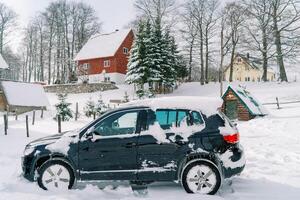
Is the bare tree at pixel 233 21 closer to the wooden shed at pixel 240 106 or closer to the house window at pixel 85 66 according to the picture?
the house window at pixel 85 66

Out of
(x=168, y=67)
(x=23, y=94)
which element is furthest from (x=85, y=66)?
(x=23, y=94)

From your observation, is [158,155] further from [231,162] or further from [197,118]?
[231,162]

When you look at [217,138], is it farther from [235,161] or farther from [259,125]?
[259,125]

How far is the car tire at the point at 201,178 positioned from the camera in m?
7.41

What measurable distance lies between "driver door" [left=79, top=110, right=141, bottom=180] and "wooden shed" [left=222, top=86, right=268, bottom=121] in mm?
19903

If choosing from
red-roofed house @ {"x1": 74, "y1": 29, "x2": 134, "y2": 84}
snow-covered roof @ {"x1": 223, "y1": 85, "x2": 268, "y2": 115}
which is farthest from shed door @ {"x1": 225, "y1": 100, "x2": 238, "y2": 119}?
red-roofed house @ {"x1": 74, "y1": 29, "x2": 134, "y2": 84}

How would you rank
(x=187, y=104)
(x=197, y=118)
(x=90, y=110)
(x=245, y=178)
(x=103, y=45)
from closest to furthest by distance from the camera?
(x=197, y=118) < (x=187, y=104) < (x=245, y=178) < (x=90, y=110) < (x=103, y=45)

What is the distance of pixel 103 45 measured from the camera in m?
62.1

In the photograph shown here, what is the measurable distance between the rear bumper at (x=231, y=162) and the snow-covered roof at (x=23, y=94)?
115 ft

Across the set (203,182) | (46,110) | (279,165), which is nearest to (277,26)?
(46,110)

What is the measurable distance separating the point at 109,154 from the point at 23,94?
35.5 meters

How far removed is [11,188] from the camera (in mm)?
7867

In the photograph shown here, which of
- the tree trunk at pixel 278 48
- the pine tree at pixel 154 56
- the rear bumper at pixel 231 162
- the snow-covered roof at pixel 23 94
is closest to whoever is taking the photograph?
the rear bumper at pixel 231 162

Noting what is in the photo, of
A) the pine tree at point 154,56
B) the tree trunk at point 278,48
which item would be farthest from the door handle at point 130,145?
the tree trunk at point 278,48
